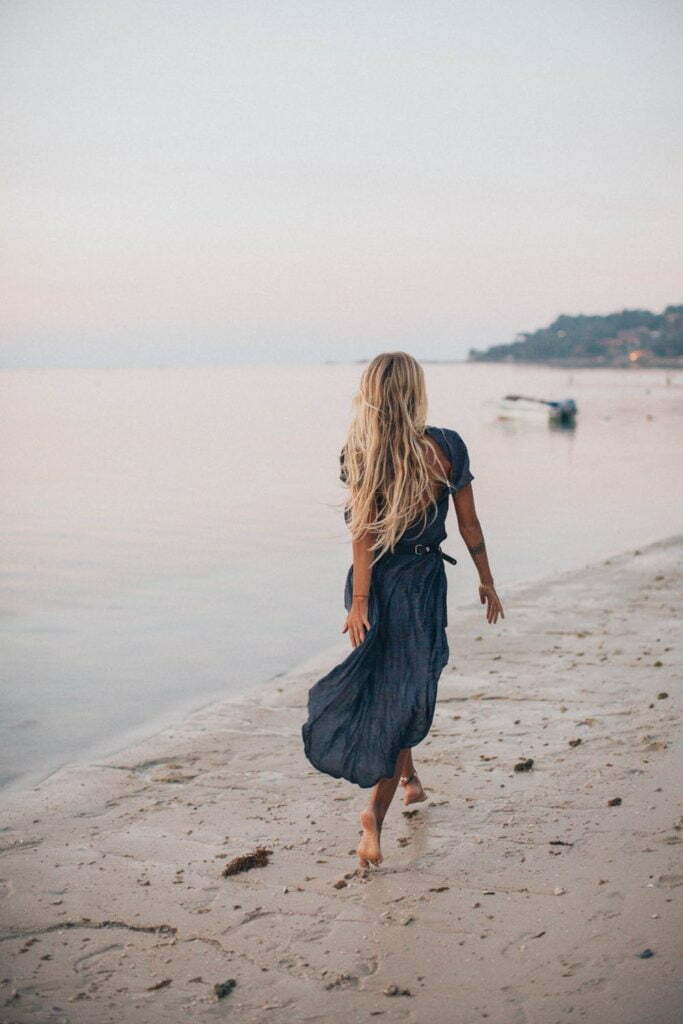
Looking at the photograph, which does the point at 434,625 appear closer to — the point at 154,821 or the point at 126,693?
the point at 154,821

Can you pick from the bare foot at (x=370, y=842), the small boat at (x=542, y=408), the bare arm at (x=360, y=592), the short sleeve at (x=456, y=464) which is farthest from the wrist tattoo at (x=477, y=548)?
the small boat at (x=542, y=408)

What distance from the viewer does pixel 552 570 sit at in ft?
40.1

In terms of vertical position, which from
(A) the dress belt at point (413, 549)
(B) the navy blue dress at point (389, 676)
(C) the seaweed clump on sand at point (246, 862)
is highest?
(A) the dress belt at point (413, 549)

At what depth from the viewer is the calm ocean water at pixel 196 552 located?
7508mm

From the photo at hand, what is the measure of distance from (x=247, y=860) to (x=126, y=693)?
12.4ft

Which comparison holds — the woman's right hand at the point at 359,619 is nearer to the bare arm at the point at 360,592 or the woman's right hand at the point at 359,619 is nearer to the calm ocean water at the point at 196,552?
the bare arm at the point at 360,592

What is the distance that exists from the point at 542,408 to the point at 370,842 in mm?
45796

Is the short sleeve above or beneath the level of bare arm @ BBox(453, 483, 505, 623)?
above

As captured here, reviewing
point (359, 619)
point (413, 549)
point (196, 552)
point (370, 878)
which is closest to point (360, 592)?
point (359, 619)

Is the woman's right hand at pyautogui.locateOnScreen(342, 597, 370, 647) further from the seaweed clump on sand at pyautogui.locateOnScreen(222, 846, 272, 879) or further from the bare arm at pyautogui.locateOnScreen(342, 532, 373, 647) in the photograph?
the seaweed clump on sand at pyautogui.locateOnScreen(222, 846, 272, 879)

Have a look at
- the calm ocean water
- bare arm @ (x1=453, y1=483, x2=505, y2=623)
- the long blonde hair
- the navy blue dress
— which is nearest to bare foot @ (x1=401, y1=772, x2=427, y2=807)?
the navy blue dress

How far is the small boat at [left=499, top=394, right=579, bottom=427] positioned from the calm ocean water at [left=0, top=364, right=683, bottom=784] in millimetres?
10104

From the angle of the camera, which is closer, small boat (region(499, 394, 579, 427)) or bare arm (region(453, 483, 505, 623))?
bare arm (region(453, 483, 505, 623))

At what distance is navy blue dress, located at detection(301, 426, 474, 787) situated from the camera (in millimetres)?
3734
